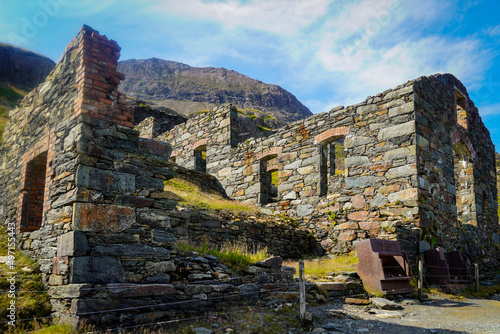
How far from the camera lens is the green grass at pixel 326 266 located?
26.2ft

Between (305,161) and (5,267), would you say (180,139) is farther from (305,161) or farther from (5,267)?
(5,267)

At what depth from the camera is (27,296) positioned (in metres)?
5.12

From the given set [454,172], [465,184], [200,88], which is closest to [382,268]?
[454,172]

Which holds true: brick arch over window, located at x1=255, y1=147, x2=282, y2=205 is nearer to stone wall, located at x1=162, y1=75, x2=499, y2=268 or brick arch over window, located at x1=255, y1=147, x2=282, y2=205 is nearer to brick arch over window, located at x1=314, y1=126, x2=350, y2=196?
stone wall, located at x1=162, y1=75, x2=499, y2=268

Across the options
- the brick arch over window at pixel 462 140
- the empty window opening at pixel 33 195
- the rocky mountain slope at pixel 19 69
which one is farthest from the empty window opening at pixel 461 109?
the rocky mountain slope at pixel 19 69

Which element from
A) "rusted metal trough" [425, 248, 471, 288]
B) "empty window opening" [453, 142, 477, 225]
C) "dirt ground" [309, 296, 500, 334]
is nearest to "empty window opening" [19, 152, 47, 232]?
"dirt ground" [309, 296, 500, 334]

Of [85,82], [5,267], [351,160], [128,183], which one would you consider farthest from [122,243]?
[351,160]

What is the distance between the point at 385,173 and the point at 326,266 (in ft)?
10.5

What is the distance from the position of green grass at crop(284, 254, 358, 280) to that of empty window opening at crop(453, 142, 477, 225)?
18.6ft

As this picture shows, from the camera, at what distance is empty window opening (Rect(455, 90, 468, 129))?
13297mm

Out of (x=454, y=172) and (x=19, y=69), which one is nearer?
(x=454, y=172)

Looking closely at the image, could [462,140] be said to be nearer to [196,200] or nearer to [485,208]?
[485,208]

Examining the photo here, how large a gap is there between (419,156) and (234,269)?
243 inches

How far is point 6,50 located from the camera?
5056cm
